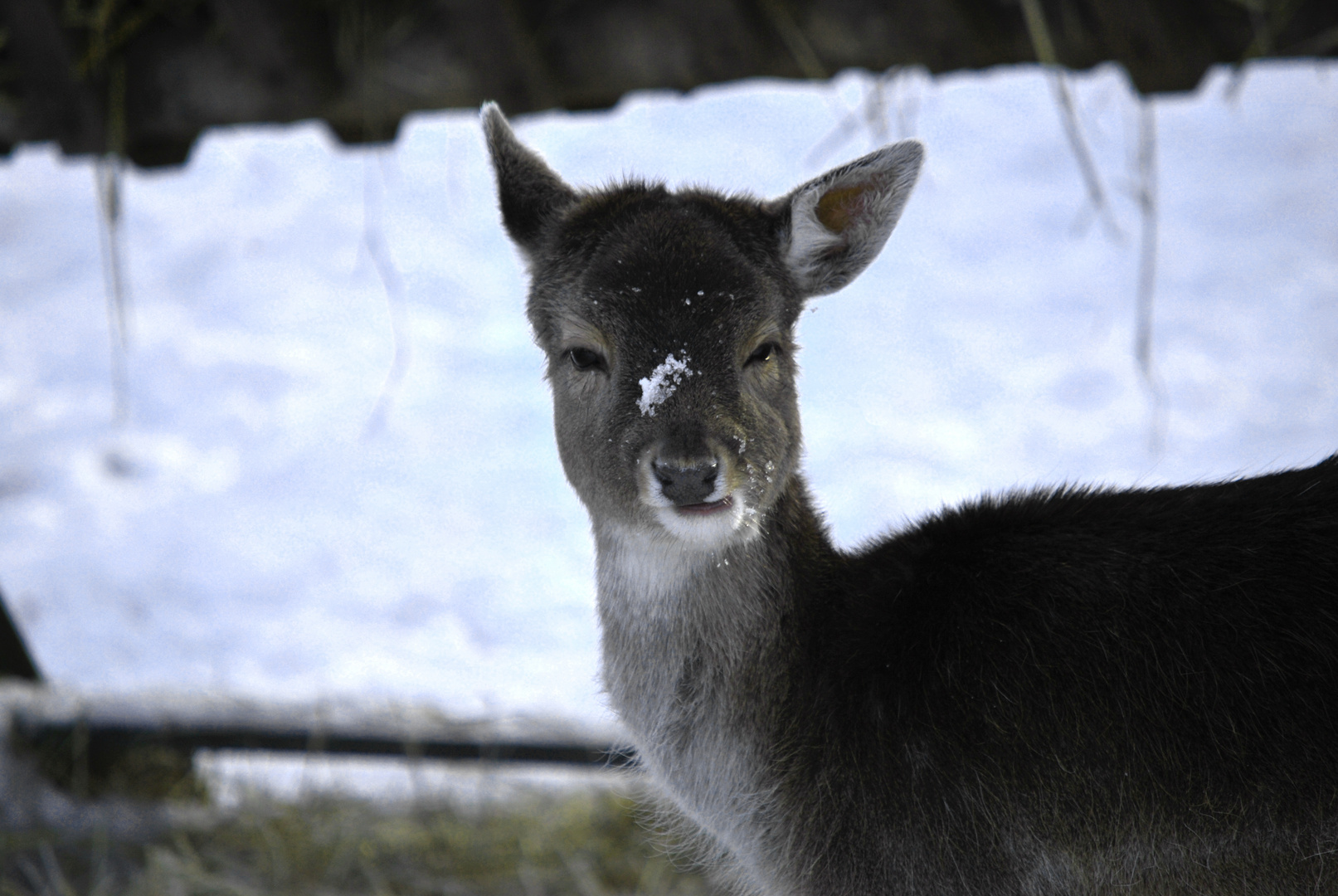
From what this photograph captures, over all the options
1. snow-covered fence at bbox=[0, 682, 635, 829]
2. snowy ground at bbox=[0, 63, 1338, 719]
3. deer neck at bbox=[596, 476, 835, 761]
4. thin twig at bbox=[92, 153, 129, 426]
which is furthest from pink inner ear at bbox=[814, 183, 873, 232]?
snow-covered fence at bbox=[0, 682, 635, 829]

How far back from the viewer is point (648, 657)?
9.34 ft

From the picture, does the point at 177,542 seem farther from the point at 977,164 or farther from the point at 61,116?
the point at 977,164

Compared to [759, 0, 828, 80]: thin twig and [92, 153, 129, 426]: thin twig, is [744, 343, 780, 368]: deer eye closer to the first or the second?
[759, 0, 828, 80]: thin twig

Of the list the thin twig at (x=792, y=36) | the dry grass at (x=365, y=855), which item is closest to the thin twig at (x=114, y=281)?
the dry grass at (x=365, y=855)

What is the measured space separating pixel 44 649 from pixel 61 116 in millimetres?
3185

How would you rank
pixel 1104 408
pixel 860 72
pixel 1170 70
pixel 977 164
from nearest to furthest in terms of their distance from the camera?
1. pixel 1170 70
2. pixel 860 72
3. pixel 1104 408
4. pixel 977 164

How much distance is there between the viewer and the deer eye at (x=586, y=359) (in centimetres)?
279

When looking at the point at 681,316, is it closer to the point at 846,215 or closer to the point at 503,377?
the point at 846,215

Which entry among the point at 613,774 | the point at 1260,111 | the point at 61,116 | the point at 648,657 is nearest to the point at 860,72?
the point at 648,657

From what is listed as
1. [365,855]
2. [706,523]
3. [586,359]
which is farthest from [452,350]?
[706,523]

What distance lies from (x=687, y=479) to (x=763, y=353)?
0.52 m

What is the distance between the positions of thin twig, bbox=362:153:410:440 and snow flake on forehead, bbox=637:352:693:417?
3.94m

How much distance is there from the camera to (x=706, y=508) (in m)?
2.49

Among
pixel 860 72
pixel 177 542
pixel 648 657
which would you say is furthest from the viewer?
pixel 177 542
